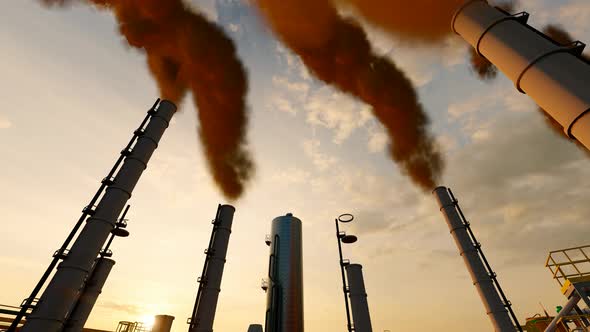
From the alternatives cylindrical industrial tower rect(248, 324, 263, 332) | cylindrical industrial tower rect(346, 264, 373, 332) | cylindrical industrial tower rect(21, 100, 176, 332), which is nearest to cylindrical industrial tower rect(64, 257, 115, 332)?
cylindrical industrial tower rect(21, 100, 176, 332)

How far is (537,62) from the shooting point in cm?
729

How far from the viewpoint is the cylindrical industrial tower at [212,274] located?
16.3 meters

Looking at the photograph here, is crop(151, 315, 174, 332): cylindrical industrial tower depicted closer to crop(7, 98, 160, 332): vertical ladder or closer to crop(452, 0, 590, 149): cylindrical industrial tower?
crop(7, 98, 160, 332): vertical ladder

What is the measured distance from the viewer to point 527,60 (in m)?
7.50

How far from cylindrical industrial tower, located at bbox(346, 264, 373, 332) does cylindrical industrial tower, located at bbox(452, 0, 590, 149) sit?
17.2 metres

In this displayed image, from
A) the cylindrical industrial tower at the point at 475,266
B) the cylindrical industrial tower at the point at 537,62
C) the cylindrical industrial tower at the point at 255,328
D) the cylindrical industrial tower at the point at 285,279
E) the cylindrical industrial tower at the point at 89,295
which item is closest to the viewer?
the cylindrical industrial tower at the point at 537,62

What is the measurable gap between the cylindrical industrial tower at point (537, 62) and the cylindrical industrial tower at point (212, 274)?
1743 cm

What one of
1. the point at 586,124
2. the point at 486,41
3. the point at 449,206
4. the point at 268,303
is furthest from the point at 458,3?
the point at 268,303

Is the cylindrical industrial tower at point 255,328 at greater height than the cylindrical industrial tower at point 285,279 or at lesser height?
lesser

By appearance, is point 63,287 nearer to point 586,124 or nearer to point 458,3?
point 586,124

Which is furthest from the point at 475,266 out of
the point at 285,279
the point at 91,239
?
the point at 91,239

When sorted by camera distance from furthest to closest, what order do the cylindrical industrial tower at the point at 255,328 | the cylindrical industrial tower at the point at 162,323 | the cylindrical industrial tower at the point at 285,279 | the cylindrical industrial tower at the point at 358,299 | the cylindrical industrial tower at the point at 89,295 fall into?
the cylindrical industrial tower at the point at 285,279 < the cylindrical industrial tower at the point at 162,323 < the cylindrical industrial tower at the point at 255,328 < the cylindrical industrial tower at the point at 358,299 < the cylindrical industrial tower at the point at 89,295

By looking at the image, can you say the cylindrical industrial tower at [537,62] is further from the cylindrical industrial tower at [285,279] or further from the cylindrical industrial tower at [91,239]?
the cylindrical industrial tower at [285,279]

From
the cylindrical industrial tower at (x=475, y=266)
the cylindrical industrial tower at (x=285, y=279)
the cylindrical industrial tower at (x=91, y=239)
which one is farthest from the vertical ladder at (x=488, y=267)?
the cylindrical industrial tower at (x=91, y=239)
